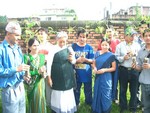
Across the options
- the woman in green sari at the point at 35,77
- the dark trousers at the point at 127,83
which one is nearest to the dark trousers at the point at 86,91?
the dark trousers at the point at 127,83

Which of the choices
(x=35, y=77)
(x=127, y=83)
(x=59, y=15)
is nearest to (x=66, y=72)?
(x=35, y=77)

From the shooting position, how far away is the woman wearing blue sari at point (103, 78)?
4980 mm

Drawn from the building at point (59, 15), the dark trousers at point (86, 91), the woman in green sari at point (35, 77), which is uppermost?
the building at point (59, 15)

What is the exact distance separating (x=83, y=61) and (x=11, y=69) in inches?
76.3

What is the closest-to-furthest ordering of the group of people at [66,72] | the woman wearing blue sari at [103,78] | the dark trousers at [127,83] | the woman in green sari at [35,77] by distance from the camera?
the group of people at [66,72] → the woman in green sari at [35,77] → the woman wearing blue sari at [103,78] → the dark trousers at [127,83]

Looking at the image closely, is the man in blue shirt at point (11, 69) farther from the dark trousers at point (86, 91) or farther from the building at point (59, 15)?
the building at point (59, 15)

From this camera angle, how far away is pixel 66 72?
4770 millimetres

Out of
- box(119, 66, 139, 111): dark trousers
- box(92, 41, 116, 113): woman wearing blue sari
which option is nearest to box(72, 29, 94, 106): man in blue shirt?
box(92, 41, 116, 113): woman wearing blue sari

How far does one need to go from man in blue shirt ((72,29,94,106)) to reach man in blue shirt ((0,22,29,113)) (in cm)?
168

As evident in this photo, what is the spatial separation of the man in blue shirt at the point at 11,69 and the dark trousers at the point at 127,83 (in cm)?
217

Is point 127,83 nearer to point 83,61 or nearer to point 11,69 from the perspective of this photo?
point 83,61

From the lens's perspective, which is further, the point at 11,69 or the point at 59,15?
the point at 59,15

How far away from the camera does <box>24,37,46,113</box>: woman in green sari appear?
4.43 metres

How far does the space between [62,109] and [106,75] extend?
101 centimetres
